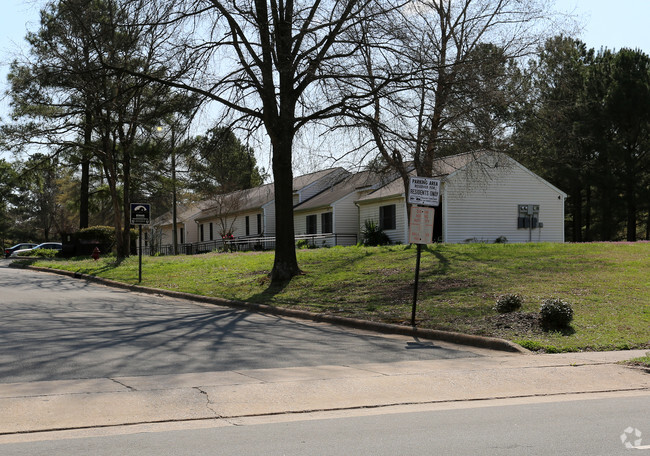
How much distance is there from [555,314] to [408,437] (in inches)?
279

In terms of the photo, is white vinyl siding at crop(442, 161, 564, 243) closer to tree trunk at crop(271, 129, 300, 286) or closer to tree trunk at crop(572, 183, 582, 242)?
tree trunk at crop(572, 183, 582, 242)

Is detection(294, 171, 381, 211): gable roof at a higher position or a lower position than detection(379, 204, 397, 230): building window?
higher

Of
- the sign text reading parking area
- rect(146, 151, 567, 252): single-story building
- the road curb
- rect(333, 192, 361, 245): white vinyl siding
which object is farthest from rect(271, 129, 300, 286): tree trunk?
rect(333, 192, 361, 245): white vinyl siding

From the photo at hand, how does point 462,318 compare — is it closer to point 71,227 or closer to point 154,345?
point 154,345

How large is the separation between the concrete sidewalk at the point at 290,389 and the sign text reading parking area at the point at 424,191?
3773mm

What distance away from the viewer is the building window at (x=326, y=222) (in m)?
40.5

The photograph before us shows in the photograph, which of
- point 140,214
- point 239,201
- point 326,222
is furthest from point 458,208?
point 239,201

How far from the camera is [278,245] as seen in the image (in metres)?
20.6

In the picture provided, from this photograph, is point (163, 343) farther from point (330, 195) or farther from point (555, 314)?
point (330, 195)

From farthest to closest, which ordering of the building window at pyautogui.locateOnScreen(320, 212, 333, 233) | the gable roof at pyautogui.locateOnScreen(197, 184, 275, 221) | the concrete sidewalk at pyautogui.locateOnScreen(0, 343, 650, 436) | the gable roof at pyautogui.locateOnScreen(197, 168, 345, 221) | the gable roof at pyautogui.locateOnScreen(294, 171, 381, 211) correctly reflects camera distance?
the gable roof at pyautogui.locateOnScreen(197, 184, 275, 221) < the gable roof at pyautogui.locateOnScreen(197, 168, 345, 221) < the building window at pyautogui.locateOnScreen(320, 212, 333, 233) < the gable roof at pyautogui.locateOnScreen(294, 171, 381, 211) < the concrete sidewalk at pyautogui.locateOnScreen(0, 343, 650, 436)

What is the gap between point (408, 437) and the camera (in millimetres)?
6008

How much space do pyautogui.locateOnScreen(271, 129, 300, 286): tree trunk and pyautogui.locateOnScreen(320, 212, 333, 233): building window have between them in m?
19.6

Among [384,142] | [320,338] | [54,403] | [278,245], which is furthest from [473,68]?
[54,403]

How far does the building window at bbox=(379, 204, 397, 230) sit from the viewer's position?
35469 mm
